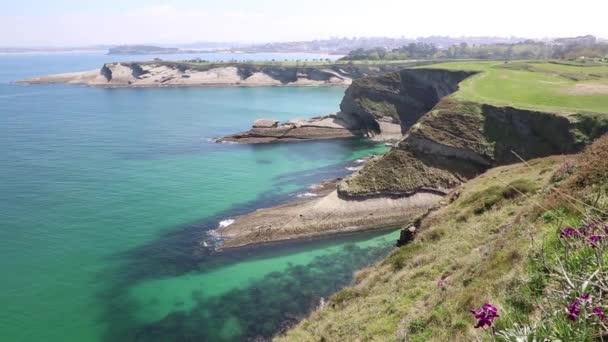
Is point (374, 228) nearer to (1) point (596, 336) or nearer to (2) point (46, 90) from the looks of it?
(1) point (596, 336)

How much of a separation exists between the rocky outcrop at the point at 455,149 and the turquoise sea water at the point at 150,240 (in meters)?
8.96

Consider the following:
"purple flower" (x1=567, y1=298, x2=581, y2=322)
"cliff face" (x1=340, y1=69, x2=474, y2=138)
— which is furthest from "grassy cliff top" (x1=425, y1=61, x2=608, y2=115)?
"purple flower" (x1=567, y1=298, x2=581, y2=322)

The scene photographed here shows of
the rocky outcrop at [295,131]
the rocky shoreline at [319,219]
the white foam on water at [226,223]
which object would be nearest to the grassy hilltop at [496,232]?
the rocky shoreline at [319,219]

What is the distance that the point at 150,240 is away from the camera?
4634cm

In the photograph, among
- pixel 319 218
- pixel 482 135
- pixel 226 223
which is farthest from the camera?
pixel 482 135

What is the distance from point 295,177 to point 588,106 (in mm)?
40203

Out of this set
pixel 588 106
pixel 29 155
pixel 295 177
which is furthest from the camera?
pixel 29 155

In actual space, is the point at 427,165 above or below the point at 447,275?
below

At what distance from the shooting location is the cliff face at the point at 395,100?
102m

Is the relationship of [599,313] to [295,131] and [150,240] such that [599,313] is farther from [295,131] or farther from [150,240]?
[295,131]

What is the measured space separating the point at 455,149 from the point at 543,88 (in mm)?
22036

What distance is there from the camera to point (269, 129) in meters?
96.4

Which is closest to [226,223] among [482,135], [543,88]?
[482,135]

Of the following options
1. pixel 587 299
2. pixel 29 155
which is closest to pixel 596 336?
pixel 587 299
